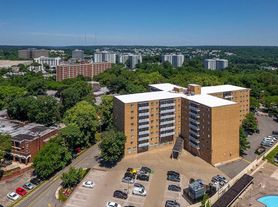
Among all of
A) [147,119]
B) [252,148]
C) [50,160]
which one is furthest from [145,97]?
[252,148]

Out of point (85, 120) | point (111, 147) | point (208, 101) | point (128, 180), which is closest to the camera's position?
point (128, 180)

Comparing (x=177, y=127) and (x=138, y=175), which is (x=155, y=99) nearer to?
(x=177, y=127)

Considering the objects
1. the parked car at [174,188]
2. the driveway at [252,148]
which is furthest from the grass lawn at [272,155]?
the parked car at [174,188]

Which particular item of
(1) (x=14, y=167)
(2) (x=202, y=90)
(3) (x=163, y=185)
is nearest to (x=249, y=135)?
(2) (x=202, y=90)

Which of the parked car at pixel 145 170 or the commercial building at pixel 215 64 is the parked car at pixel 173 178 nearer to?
the parked car at pixel 145 170

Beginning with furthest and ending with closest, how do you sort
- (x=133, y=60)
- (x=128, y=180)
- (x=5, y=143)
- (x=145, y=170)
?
(x=133, y=60), (x=5, y=143), (x=145, y=170), (x=128, y=180)

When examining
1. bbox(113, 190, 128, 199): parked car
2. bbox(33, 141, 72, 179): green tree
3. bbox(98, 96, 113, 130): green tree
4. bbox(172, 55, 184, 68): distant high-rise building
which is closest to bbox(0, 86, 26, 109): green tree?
bbox(98, 96, 113, 130): green tree

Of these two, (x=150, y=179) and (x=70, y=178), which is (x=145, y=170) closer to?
(x=150, y=179)
